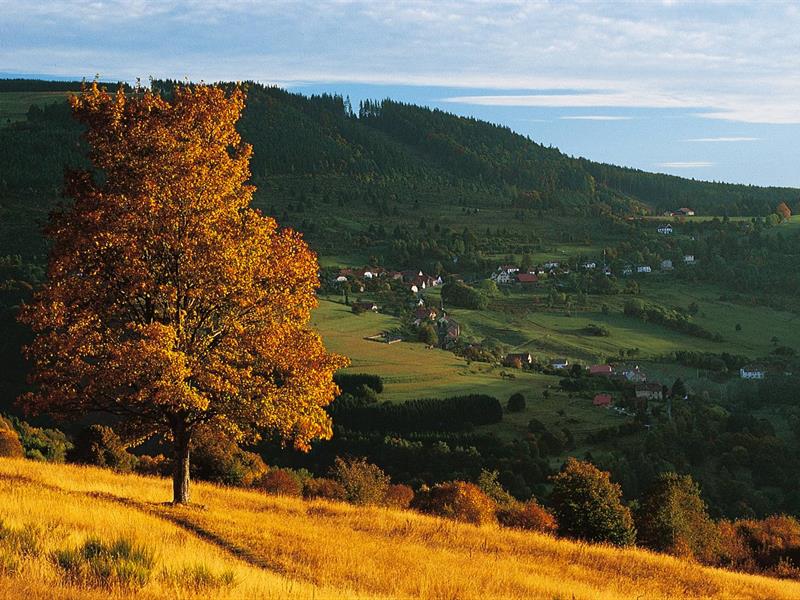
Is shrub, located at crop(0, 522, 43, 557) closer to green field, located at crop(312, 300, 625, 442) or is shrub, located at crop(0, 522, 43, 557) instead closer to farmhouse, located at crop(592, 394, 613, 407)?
green field, located at crop(312, 300, 625, 442)

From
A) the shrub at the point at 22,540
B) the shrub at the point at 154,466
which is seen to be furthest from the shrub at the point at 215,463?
the shrub at the point at 22,540

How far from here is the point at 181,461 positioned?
22656 millimetres

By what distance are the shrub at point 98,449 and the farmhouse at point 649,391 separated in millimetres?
100096

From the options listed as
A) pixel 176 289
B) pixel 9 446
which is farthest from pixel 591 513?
pixel 9 446

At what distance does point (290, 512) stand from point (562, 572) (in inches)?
324

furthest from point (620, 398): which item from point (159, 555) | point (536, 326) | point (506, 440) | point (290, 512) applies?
point (159, 555)

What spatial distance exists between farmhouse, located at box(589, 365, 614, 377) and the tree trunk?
124 m

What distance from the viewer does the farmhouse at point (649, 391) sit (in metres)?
130

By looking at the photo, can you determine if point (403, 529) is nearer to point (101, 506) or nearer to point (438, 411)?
point (101, 506)

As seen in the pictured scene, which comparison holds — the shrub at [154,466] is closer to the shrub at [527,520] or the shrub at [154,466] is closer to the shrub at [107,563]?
the shrub at [527,520]

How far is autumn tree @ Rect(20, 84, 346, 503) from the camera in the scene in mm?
20250

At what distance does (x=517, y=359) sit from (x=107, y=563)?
138372 mm

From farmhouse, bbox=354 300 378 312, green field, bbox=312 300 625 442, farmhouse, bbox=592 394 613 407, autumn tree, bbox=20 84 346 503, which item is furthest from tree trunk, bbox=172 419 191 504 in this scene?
farmhouse, bbox=354 300 378 312

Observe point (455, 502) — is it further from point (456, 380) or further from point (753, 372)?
point (753, 372)
